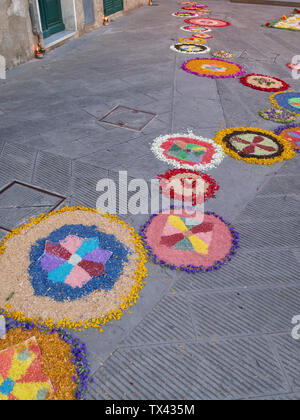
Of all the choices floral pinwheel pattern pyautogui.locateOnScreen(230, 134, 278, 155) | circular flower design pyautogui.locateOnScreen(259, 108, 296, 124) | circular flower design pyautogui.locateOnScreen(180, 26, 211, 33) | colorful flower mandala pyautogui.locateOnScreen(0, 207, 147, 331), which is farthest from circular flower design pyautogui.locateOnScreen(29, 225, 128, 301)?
circular flower design pyautogui.locateOnScreen(180, 26, 211, 33)

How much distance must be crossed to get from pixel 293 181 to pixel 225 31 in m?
9.79

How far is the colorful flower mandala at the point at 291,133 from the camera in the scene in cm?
587

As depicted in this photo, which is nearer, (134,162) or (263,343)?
(263,343)

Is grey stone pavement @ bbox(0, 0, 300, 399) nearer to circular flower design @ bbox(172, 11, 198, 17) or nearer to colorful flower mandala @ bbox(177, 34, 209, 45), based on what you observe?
colorful flower mandala @ bbox(177, 34, 209, 45)

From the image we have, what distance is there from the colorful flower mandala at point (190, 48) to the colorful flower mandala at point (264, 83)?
8.04ft

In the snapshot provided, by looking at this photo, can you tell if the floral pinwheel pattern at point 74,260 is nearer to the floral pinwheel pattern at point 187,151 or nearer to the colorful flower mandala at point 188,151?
the colorful flower mandala at point 188,151

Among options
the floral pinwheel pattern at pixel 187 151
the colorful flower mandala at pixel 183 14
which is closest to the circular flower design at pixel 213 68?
the floral pinwheel pattern at pixel 187 151

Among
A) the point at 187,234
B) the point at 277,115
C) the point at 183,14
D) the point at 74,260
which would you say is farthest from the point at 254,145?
the point at 183,14

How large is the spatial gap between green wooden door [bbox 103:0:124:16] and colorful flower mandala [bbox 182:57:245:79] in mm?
5019

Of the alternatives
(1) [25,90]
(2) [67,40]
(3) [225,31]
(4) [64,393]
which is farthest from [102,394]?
(3) [225,31]

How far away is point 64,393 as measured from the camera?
2521mm

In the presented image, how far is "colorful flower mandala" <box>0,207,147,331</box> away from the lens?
310 cm

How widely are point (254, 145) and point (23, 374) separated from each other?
477cm

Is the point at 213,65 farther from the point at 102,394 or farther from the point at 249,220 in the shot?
the point at 102,394
